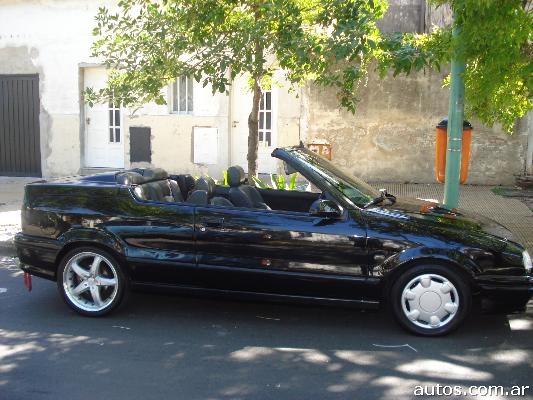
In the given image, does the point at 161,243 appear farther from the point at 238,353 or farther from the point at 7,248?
the point at 7,248

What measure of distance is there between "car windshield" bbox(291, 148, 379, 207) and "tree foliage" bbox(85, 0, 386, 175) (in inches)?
65.0

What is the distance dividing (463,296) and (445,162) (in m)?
2.94

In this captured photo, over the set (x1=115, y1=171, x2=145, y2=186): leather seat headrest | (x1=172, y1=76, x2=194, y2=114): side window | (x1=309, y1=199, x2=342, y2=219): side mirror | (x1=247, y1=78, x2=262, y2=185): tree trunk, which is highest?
(x1=172, y1=76, x2=194, y2=114): side window

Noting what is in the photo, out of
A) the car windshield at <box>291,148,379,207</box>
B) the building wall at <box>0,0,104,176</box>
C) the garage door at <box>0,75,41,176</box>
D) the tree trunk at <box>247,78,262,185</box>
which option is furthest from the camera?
the garage door at <box>0,75,41,176</box>

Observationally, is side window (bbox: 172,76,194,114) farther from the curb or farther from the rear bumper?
the rear bumper

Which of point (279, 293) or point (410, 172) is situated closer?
point (279, 293)

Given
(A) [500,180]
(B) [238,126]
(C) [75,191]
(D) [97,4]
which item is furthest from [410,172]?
(C) [75,191]

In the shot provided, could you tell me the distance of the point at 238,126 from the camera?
46.4 feet

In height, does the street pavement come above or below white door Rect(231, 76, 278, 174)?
below

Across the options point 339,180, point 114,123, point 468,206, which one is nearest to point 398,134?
point 468,206

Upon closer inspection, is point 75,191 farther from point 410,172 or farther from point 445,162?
point 410,172

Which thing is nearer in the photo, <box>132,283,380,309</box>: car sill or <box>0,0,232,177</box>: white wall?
<box>132,283,380,309</box>: car sill

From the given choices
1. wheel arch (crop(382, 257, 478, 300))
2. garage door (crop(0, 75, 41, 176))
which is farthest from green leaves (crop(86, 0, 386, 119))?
garage door (crop(0, 75, 41, 176))

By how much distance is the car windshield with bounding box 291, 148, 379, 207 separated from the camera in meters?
5.58
